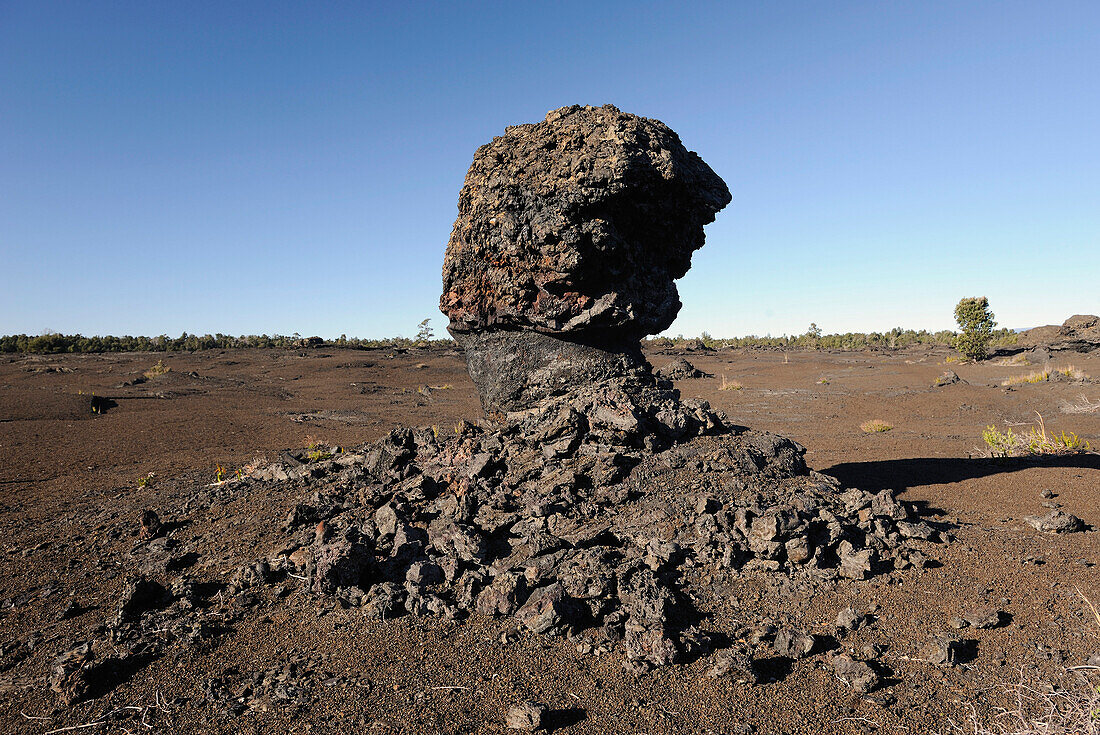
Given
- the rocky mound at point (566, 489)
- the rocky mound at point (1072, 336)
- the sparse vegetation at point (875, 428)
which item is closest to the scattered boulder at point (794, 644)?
the rocky mound at point (566, 489)

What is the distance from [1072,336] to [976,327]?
23.6 ft

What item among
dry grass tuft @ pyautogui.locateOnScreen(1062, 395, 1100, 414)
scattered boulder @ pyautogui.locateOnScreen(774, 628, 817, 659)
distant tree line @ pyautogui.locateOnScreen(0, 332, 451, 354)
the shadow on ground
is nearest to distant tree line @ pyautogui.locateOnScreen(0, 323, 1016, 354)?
distant tree line @ pyautogui.locateOnScreen(0, 332, 451, 354)

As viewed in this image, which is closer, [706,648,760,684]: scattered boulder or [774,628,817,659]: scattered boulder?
[706,648,760,684]: scattered boulder

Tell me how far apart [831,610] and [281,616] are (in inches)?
154

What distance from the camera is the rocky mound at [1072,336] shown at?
30.2 metres

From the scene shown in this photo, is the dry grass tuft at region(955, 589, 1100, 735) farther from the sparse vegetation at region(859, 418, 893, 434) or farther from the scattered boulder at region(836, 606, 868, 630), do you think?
the sparse vegetation at region(859, 418, 893, 434)

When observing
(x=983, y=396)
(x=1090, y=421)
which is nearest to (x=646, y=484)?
(x=1090, y=421)

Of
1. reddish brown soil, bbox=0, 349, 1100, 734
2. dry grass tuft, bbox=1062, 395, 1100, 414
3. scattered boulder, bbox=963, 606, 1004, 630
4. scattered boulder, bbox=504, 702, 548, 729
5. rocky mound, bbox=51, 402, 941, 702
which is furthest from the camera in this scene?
dry grass tuft, bbox=1062, 395, 1100, 414

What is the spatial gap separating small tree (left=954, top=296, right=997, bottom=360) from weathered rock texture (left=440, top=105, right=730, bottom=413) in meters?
29.9

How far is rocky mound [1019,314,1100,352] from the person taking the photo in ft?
99.2

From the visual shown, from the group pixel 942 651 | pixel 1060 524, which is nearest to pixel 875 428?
pixel 1060 524

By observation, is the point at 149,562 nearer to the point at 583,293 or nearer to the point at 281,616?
the point at 281,616

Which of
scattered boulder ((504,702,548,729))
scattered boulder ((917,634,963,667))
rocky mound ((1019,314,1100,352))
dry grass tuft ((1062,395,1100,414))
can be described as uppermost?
rocky mound ((1019,314,1100,352))

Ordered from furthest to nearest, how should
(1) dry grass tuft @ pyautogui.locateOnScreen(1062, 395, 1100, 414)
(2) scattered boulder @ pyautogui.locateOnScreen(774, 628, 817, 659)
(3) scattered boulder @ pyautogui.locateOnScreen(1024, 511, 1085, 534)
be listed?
(1) dry grass tuft @ pyautogui.locateOnScreen(1062, 395, 1100, 414) → (3) scattered boulder @ pyautogui.locateOnScreen(1024, 511, 1085, 534) → (2) scattered boulder @ pyautogui.locateOnScreen(774, 628, 817, 659)
